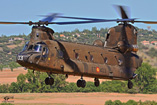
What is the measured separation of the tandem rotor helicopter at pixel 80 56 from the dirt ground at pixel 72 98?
5254 centimetres

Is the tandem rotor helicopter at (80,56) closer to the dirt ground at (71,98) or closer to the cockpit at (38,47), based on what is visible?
the cockpit at (38,47)

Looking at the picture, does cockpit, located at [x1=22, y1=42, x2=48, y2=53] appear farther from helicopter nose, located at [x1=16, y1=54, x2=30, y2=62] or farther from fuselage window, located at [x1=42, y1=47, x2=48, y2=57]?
helicopter nose, located at [x1=16, y1=54, x2=30, y2=62]

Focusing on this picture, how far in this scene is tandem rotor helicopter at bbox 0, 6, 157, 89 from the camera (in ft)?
100

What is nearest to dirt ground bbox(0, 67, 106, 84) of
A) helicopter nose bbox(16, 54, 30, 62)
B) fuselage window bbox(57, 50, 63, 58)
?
fuselage window bbox(57, 50, 63, 58)

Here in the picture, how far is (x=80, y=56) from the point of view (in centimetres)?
3266

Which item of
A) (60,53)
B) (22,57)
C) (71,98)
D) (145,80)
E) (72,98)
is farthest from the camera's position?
(145,80)

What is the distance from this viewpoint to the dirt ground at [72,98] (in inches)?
3620

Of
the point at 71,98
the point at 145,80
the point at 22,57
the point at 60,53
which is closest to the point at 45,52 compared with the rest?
the point at 60,53

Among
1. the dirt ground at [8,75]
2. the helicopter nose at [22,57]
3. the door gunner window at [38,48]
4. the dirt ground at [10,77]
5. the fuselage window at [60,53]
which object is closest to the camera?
the helicopter nose at [22,57]

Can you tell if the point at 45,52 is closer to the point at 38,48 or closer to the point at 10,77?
the point at 38,48

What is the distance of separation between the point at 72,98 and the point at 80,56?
67343mm

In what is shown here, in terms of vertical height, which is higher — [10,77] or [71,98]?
[10,77]

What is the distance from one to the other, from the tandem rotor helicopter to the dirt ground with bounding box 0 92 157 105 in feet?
172

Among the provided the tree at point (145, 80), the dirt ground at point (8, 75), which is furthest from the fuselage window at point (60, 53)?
the dirt ground at point (8, 75)
